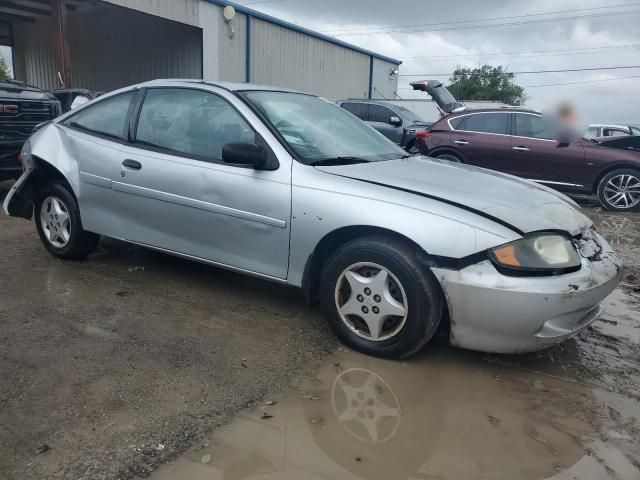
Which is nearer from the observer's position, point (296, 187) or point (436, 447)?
point (436, 447)

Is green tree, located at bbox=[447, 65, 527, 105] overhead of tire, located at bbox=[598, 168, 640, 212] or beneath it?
overhead

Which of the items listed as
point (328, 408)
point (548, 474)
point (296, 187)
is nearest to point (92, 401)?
point (328, 408)

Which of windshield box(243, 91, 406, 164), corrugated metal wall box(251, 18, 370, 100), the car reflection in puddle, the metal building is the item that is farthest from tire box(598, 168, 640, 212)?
corrugated metal wall box(251, 18, 370, 100)

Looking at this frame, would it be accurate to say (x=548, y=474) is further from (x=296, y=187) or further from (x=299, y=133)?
(x=299, y=133)

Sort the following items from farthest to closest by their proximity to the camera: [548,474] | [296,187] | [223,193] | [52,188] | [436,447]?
[52,188]
[223,193]
[296,187]
[436,447]
[548,474]

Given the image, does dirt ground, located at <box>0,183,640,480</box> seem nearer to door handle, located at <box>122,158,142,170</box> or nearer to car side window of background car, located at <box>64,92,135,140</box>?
door handle, located at <box>122,158,142,170</box>

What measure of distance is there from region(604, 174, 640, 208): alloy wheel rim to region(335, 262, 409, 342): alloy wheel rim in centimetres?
714

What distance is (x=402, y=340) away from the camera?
10.00 ft

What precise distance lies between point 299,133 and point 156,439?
2.19 m

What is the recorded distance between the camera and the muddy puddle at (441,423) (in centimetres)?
226

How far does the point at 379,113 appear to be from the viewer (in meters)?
14.2

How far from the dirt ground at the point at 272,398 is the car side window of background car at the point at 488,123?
5.95 m

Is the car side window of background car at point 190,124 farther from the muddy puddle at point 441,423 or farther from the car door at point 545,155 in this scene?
the car door at point 545,155

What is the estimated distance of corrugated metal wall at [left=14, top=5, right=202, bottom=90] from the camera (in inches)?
682
